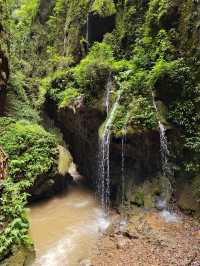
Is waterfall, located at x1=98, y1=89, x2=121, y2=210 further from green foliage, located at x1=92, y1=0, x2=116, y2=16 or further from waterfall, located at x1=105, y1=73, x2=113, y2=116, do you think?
green foliage, located at x1=92, y1=0, x2=116, y2=16

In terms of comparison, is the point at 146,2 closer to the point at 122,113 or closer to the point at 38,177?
the point at 122,113

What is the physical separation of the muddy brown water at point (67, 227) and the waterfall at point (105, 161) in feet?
1.45

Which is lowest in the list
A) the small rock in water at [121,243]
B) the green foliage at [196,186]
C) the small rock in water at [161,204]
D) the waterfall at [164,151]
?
the small rock in water at [121,243]

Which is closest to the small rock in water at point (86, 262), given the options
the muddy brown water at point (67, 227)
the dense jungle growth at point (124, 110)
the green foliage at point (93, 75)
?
the muddy brown water at point (67, 227)

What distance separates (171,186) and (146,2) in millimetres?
8762

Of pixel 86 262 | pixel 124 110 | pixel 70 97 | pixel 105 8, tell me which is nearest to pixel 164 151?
pixel 124 110

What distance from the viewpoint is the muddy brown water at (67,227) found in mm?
9961

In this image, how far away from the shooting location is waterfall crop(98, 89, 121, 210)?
1306 centimetres

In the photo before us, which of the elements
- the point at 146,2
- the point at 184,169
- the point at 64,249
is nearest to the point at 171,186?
the point at 184,169

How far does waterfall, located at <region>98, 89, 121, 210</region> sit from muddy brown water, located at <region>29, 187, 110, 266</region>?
0.44m

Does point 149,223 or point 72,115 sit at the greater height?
point 72,115

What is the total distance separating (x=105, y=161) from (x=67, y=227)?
9.48 feet

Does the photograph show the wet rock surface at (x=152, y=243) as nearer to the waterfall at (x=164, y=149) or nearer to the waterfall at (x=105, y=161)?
the waterfall at (x=164, y=149)

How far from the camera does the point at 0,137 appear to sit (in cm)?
1381
